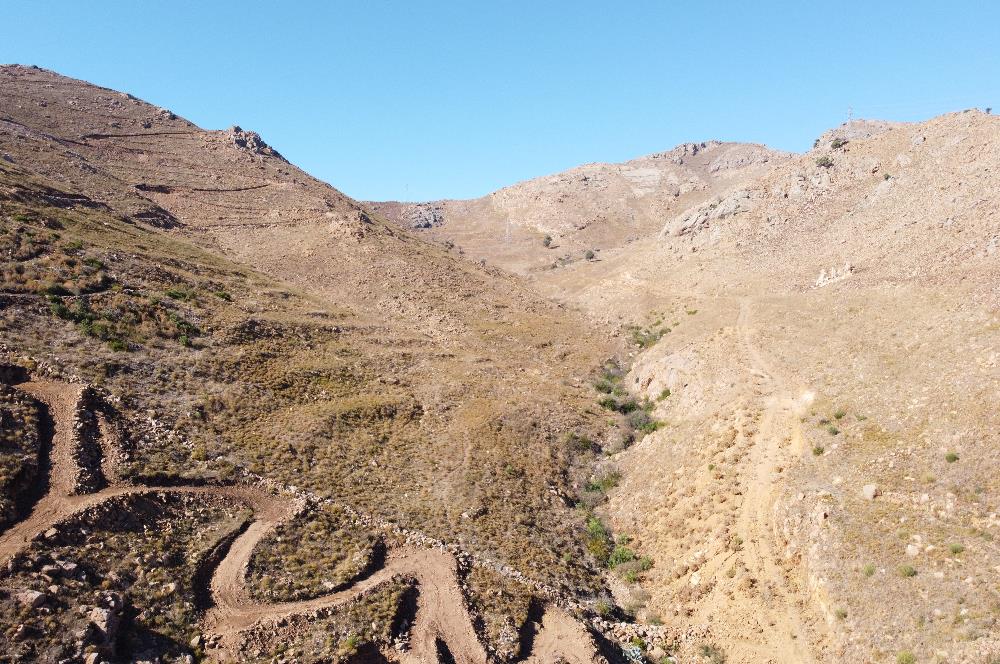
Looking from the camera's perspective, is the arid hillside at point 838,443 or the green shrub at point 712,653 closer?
the arid hillside at point 838,443

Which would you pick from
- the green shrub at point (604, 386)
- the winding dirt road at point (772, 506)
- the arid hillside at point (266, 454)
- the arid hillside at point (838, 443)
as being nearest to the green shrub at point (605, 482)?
the arid hillside at point (838, 443)

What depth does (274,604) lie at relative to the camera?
1844 cm

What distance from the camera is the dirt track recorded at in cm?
1744

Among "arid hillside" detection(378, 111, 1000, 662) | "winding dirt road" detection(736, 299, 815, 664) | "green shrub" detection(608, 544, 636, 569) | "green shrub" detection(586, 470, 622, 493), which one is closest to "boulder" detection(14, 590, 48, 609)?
"arid hillside" detection(378, 111, 1000, 662)

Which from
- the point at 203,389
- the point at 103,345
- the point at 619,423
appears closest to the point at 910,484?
the point at 619,423

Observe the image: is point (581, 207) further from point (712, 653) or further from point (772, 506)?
point (712, 653)

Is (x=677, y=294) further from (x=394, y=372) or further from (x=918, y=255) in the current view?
(x=394, y=372)

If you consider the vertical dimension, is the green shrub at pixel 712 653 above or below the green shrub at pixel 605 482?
below

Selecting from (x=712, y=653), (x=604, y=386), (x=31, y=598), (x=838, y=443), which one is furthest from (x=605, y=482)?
(x=31, y=598)

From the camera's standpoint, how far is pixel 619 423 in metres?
37.9

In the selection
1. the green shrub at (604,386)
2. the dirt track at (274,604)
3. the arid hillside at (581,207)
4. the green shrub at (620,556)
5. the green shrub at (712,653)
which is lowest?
the green shrub at (712,653)

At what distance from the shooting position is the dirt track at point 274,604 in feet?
57.2

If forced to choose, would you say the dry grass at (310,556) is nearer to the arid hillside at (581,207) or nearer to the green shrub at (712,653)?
the green shrub at (712,653)

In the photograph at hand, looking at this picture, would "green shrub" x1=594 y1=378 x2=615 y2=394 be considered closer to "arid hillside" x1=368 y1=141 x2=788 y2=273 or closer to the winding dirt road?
the winding dirt road
